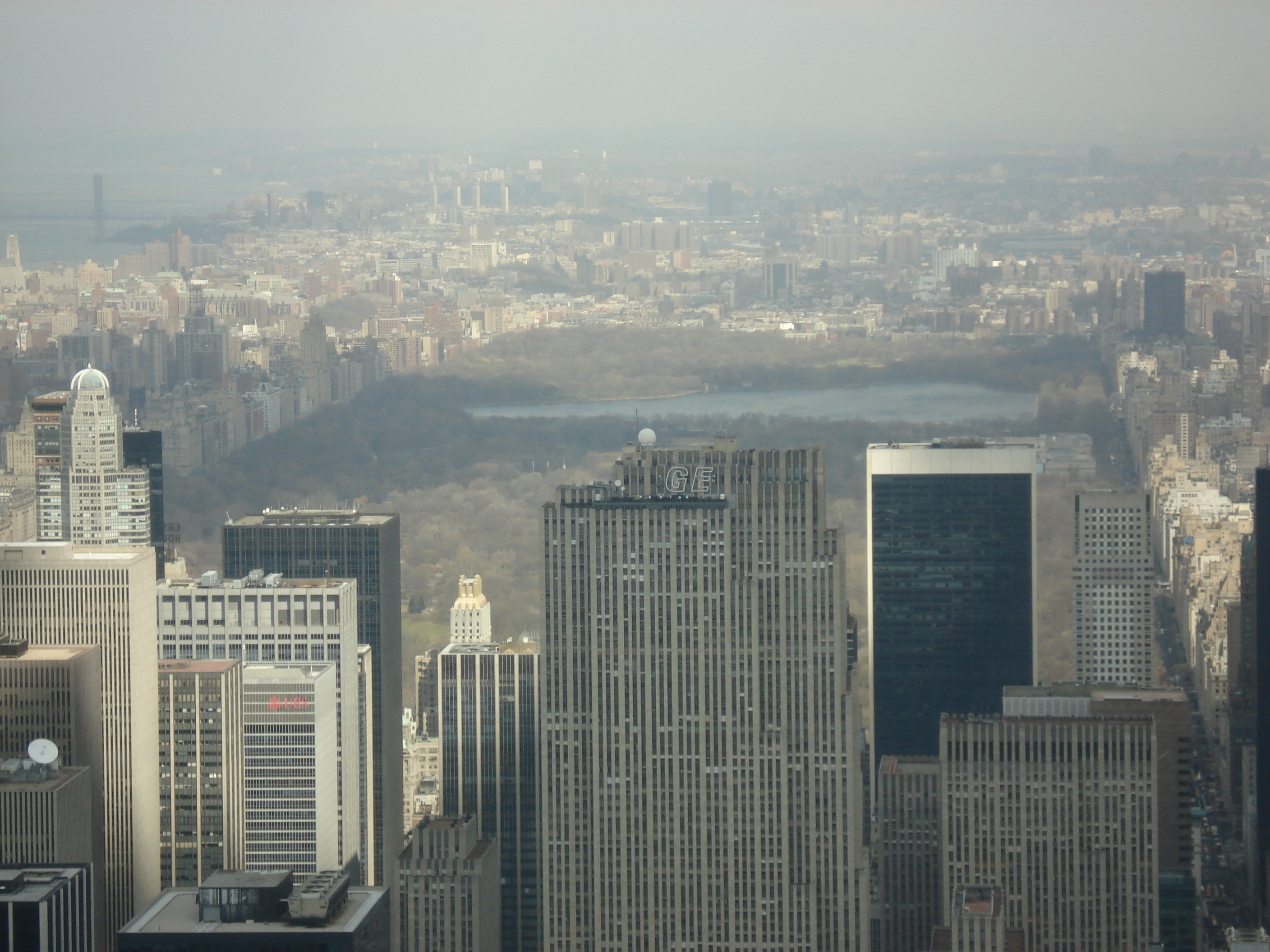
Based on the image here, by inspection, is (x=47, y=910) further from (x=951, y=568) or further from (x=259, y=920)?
(x=951, y=568)

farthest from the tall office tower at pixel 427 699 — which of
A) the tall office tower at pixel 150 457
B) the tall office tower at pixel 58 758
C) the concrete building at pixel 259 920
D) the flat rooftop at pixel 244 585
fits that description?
the concrete building at pixel 259 920

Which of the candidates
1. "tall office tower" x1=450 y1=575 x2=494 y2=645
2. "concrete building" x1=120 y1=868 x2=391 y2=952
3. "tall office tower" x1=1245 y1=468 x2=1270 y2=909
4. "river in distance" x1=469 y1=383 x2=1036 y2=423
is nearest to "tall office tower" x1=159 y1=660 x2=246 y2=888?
"tall office tower" x1=450 y1=575 x2=494 y2=645

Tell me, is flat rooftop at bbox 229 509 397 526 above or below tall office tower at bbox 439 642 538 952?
above

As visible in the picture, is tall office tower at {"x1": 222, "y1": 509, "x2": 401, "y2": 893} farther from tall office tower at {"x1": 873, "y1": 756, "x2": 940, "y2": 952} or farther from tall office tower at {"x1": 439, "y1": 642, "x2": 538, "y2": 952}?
tall office tower at {"x1": 873, "y1": 756, "x2": 940, "y2": 952}

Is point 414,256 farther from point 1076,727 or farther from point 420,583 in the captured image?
point 1076,727

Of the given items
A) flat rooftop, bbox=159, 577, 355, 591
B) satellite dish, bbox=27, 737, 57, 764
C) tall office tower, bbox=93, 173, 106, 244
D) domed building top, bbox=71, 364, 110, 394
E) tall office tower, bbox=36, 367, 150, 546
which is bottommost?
satellite dish, bbox=27, 737, 57, 764

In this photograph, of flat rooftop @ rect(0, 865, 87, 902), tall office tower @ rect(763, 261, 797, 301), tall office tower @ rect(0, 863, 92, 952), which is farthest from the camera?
tall office tower @ rect(763, 261, 797, 301)
